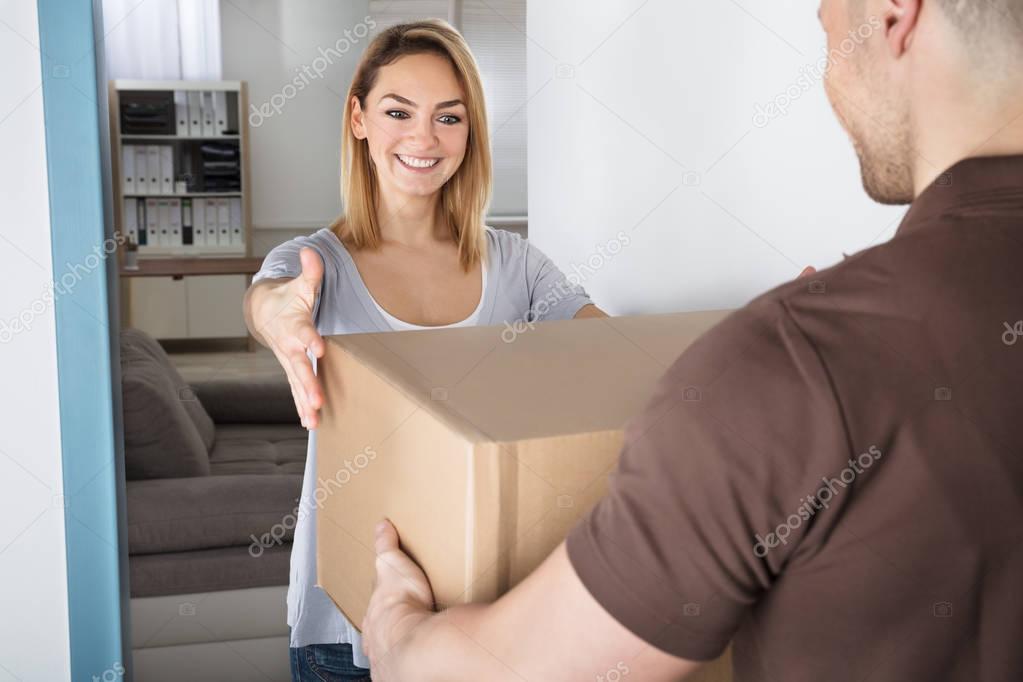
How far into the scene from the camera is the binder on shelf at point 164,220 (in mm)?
6281

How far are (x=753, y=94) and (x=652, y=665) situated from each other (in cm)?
92

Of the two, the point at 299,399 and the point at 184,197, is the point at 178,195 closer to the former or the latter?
the point at 184,197

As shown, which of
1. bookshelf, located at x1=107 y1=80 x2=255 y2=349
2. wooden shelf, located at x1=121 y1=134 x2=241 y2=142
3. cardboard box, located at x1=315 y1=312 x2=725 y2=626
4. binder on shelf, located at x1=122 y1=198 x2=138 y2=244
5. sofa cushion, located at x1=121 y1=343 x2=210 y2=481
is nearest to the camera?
cardboard box, located at x1=315 y1=312 x2=725 y2=626

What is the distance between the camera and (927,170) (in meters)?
0.60

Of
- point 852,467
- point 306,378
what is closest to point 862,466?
point 852,467

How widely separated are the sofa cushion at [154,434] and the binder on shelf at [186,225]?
12.8 feet

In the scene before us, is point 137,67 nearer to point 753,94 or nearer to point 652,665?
point 753,94

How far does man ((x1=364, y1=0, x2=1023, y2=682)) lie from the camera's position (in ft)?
1.70

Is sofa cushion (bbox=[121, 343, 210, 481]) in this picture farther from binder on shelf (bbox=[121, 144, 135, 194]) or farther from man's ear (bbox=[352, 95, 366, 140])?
binder on shelf (bbox=[121, 144, 135, 194])

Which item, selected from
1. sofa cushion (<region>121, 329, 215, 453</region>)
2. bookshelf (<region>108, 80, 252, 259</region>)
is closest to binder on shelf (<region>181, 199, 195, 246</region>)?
bookshelf (<region>108, 80, 252, 259</region>)

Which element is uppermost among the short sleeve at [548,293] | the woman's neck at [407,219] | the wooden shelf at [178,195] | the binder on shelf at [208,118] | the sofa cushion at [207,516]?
the binder on shelf at [208,118]

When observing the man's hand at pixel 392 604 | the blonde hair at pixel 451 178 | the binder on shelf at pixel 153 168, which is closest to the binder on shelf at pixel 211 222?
the binder on shelf at pixel 153 168

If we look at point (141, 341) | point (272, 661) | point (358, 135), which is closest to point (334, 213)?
point (141, 341)

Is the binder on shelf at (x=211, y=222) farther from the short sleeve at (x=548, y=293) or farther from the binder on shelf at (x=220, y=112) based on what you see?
the short sleeve at (x=548, y=293)
